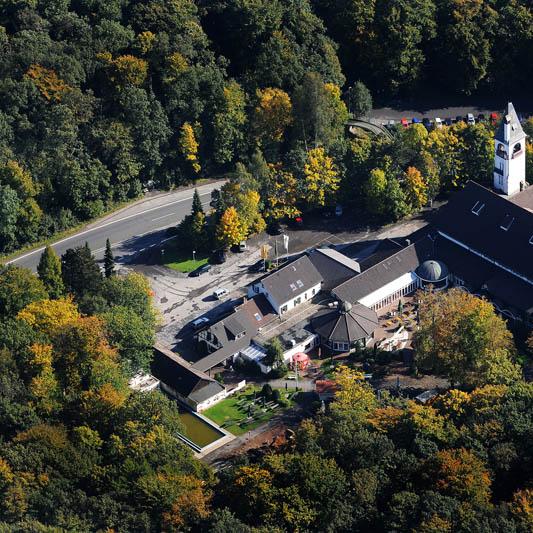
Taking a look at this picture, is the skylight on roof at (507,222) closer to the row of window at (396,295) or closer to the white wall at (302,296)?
the row of window at (396,295)

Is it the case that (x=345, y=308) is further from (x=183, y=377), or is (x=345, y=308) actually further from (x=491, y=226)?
(x=491, y=226)

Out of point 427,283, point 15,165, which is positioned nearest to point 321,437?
point 427,283

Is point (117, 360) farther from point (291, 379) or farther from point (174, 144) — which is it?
point (174, 144)

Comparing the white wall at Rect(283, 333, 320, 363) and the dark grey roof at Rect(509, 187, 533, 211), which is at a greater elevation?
the dark grey roof at Rect(509, 187, 533, 211)

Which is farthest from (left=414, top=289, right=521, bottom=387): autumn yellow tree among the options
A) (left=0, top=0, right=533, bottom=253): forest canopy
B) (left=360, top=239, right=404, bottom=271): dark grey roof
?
(left=0, top=0, right=533, bottom=253): forest canopy

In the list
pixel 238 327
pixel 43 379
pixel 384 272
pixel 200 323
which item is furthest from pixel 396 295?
pixel 43 379

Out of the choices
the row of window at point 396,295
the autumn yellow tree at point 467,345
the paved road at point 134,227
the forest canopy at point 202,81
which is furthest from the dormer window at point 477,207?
the paved road at point 134,227

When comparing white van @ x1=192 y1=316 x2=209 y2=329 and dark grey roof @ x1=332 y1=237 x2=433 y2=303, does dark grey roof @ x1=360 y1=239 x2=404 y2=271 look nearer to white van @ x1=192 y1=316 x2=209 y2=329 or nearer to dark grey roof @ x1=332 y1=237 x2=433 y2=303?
dark grey roof @ x1=332 y1=237 x2=433 y2=303
